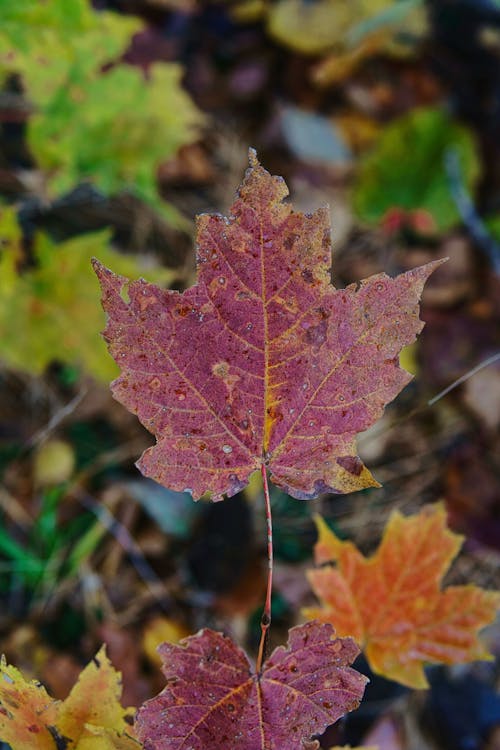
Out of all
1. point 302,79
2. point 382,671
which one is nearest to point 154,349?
point 382,671

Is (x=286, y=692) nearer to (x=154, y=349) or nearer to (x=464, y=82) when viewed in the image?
(x=154, y=349)

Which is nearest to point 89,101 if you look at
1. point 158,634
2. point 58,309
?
point 58,309

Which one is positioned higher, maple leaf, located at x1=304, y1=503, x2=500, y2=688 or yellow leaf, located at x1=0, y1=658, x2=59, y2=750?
maple leaf, located at x1=304, y1=503, x2=500, y2=688

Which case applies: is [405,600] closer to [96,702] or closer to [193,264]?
[96,702]

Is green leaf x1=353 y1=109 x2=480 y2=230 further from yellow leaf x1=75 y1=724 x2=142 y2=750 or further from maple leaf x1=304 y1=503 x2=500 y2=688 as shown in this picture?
yellow leaf x1=75 y1=724 x2=142 y2=750

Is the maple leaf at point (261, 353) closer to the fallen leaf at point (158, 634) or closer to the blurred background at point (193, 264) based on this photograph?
the blurred background at point (193, 264)

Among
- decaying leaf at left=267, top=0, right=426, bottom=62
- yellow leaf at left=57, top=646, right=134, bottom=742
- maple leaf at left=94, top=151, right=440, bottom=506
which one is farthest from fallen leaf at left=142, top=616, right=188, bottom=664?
decaying leaf at left=267, top=0, right=426, bottom=62

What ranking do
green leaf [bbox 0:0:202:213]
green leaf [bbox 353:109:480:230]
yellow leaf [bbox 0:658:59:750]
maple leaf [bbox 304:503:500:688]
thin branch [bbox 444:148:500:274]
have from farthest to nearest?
green leaf [bbox 353:109:480:230] < thin branch [bbox 444:148:500:274] < green leaf [bbox 0:0:202:213] < maple leaf [bbox 304:503:500:688] < yellow leaf [bbox 0:658:59:750]
